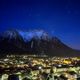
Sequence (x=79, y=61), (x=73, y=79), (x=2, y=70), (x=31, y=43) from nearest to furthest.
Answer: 1. (x=73, y=79)
2. (x=2, y=70)
3. (x=79, y=61)
4. (x=31, y=43)

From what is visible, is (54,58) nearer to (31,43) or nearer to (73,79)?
(31,43)

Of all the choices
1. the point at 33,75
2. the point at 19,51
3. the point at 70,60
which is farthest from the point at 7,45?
the point at 33,75

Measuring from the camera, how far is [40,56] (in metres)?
10.3

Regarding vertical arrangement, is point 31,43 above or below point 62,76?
above

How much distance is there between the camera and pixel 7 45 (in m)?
9.80

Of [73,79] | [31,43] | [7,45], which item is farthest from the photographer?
[31,43]

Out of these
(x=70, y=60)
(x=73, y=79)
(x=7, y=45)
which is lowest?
(x=73, y=79)

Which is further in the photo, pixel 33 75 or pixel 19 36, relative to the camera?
pixel 19 36

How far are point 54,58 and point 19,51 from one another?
6.88 ft

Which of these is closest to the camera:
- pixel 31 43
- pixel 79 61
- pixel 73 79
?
pixel 73 79

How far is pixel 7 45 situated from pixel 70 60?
2.32 m

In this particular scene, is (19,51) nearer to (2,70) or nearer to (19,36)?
(19,36)

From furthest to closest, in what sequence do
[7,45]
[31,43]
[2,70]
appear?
1. [31,43]
2. [7,45]
3. [2,70]

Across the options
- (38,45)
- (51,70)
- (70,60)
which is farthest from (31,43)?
(51,70)
